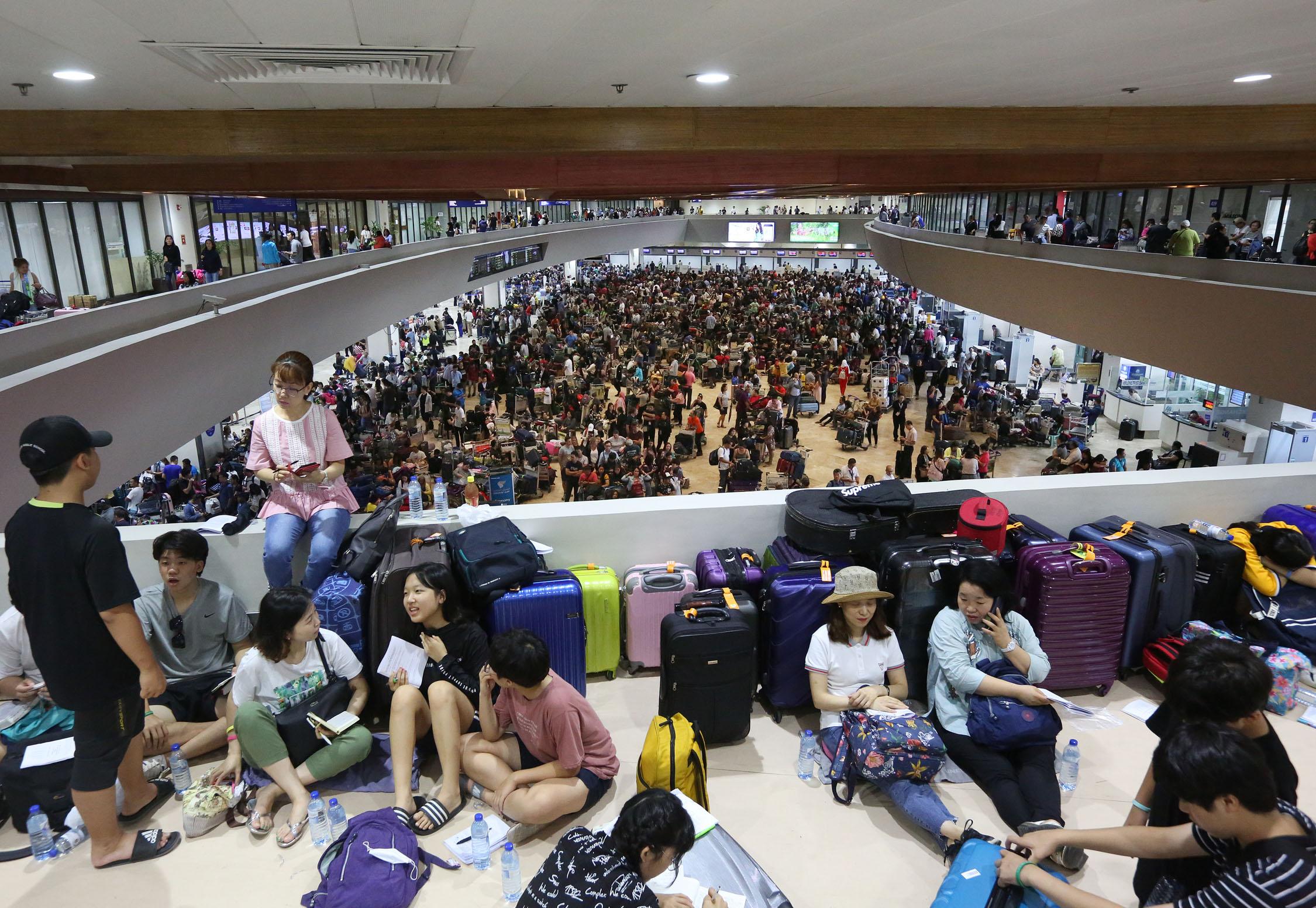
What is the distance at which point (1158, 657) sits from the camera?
182 inches

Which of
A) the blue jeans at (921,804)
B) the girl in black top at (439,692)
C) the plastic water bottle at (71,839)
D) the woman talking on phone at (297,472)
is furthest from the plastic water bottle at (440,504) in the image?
the blue jeans at (921,804)

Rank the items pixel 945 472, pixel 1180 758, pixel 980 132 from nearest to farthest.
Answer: pixel 1180 758
pixel 980 132
pixel 945 472

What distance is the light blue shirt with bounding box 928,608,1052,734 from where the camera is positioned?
12.8 feet

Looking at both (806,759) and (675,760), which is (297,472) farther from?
(806,759)

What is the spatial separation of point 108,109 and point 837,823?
6.52 m

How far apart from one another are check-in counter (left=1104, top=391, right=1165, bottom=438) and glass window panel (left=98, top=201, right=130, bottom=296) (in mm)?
20722

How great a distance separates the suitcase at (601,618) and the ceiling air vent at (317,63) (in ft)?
9.22

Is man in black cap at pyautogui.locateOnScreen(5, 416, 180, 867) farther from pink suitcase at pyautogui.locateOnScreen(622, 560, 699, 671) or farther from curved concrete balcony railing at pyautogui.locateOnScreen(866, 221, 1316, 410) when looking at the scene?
curved concrete balcony railing at pyautogui.locateOnScreen(866, 221, 1316, 410)

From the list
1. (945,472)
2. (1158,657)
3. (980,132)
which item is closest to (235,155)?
(980,132)

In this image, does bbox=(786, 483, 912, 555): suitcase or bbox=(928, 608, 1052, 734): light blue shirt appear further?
bbox=(786, 483, 912, 555): suitcase

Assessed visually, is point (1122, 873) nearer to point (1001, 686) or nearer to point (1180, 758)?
point (1001, 686)

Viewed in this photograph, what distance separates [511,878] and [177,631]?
2133 millimetres

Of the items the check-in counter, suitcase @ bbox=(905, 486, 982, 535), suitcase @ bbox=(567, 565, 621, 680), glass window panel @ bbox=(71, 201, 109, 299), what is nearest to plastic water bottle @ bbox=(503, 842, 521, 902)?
suitcase @ bbox=(567, 565, 621, 680)

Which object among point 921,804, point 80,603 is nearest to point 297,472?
point 80,603
